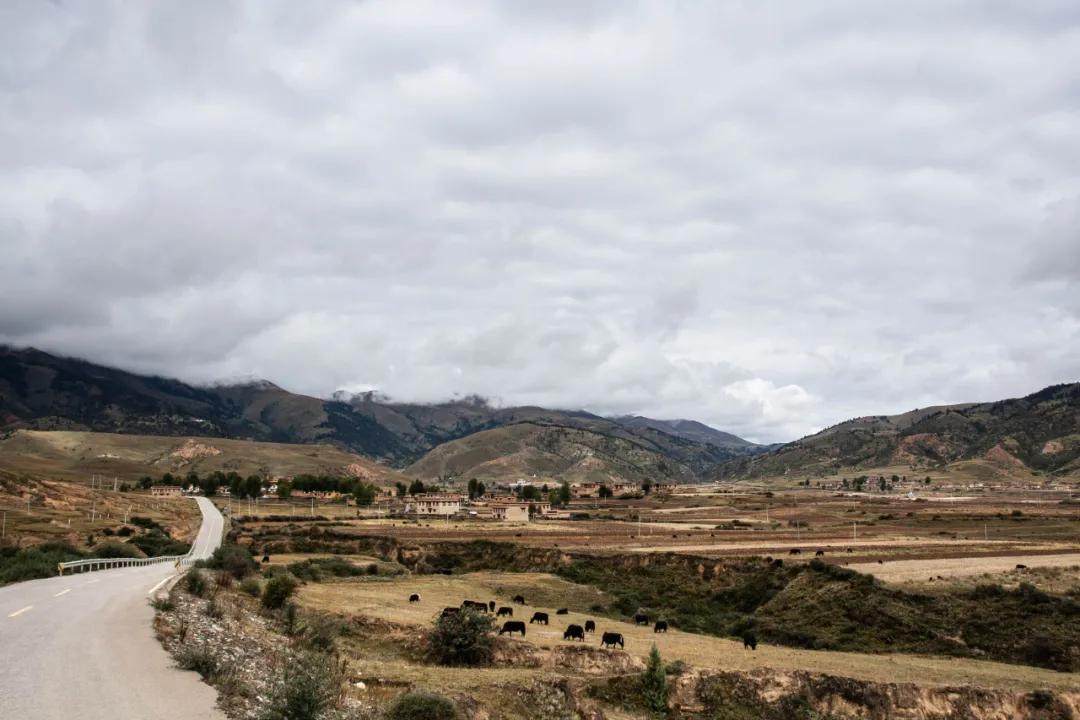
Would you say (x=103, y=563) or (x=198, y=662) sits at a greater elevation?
(x=198, y=662)

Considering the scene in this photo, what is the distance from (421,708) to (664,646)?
21.8 meters

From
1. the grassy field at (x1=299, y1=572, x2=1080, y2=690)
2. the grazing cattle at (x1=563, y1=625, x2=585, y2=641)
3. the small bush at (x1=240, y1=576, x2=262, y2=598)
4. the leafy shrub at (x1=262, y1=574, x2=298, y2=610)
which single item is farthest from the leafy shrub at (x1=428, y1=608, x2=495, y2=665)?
the small bush at (x1=240, y1=576, x2=262, y2=598)

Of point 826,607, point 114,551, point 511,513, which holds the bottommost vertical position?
point 511,513

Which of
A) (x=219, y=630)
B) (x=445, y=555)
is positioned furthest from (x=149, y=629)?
(x=445, y=555)

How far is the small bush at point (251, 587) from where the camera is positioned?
4078cm

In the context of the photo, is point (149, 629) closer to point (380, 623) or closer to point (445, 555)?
point (380, 623)

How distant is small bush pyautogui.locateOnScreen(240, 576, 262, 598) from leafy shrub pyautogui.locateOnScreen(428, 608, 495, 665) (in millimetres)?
13699

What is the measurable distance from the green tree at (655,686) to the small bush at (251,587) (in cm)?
2415

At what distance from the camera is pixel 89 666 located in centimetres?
1723

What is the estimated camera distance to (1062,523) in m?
108

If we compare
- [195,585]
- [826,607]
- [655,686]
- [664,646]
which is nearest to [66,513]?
[195,585]

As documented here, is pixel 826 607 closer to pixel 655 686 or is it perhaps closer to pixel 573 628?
pixel 573 628

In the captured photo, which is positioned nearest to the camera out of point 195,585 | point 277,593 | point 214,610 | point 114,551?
point 214,610

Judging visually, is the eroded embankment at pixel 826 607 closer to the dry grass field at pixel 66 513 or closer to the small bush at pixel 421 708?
the small bush at pixel 421 708
